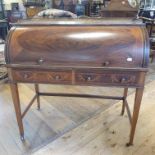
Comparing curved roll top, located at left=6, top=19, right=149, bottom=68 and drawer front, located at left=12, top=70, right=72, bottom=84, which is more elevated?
curved roll top, located at left=6, top=19, right=149, bottom=68

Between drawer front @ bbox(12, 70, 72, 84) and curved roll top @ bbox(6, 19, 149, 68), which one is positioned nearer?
curved roll top @ bbox(6, 19, 149, 68)

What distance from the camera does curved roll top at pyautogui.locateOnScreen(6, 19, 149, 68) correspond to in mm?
1211

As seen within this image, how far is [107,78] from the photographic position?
129 cm

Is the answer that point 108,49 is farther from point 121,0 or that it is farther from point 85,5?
point 85,5

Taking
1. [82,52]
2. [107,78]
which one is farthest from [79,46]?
[107,78]

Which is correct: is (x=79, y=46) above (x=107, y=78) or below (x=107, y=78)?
above

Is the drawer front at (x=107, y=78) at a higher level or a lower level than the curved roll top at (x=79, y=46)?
lower

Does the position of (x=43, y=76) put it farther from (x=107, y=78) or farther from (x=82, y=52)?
(x=107, y=78)

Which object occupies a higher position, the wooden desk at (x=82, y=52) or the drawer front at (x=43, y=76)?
the wooden desk at (x=82, y=52)

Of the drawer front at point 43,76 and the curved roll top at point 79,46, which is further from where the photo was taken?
the drawer front at point 43,76

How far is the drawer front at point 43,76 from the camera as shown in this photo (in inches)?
51.9

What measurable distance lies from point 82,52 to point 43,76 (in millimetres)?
328

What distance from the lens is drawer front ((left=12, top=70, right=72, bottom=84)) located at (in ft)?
4.32

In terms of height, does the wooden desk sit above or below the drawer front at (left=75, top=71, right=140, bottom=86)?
above
